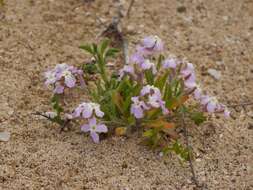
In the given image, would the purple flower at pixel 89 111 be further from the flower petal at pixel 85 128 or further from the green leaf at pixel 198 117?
the green leaf at pixel 198 117

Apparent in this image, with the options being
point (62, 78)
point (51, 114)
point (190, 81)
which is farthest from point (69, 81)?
point (190, 81)

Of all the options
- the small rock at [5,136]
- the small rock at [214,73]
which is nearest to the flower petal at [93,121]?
the small rock at [5,136]

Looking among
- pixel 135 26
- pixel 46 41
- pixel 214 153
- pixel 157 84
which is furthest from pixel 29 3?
pixel 214 153

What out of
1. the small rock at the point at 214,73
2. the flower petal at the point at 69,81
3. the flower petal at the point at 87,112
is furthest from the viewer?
the small rock at the point at 214,73

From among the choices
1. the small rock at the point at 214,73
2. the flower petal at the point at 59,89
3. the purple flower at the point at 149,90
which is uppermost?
the purple flower at the point at 149,90

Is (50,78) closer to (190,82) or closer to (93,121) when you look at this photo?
(93,121)

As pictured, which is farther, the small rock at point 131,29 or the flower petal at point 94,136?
the small rock at point 131,29

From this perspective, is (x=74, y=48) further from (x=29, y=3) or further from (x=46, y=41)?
(x=29, y=3)
